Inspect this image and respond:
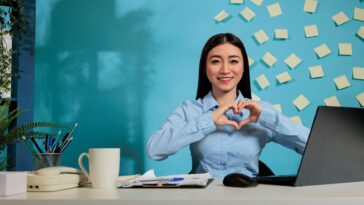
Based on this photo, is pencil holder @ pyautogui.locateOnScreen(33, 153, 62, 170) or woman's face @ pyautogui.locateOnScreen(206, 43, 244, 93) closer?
pencil holder @ pyautogui.locateOnScreen(33, 153, 62, 170)

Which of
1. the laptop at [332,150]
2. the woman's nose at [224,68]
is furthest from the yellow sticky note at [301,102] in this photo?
the laptop at [332,150]

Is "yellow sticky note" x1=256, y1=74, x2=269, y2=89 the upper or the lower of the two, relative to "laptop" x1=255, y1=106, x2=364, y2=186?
upper

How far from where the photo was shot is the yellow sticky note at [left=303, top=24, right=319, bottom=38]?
242cm

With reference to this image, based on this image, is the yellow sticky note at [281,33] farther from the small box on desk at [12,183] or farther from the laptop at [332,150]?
the small box on desk at [12,183]

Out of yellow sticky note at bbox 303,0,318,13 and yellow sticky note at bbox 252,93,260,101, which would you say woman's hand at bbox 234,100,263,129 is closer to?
yellow sticky note at bbox 252,93,260,101

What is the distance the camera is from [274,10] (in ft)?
7.97

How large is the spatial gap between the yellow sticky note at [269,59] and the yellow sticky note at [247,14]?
8.4 inches

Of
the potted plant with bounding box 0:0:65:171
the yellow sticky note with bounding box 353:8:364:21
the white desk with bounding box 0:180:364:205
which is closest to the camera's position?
the white desk with bounding box 0:180:364:205

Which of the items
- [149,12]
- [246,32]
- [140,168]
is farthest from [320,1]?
[140,168]

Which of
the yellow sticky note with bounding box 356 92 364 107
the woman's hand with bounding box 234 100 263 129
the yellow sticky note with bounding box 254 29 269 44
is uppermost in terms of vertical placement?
the yellow sticky note with bounding box 254 29 269 44

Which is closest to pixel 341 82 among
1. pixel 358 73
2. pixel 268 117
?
pixel 358 73

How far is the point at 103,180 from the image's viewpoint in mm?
977

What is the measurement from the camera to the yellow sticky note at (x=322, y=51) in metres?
2.41

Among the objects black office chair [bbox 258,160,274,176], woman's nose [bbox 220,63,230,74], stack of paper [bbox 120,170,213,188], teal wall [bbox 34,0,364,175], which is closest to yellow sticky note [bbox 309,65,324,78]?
teal wall [bbox 34,0,364,175]
